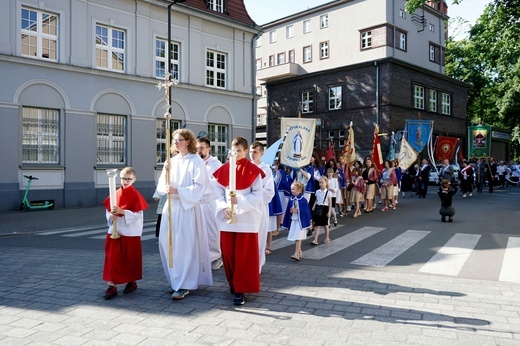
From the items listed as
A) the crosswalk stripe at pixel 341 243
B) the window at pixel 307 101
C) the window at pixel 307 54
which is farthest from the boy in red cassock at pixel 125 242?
the window at pixel 307 54

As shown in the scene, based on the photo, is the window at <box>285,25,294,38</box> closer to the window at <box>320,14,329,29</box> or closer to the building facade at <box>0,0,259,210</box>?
the window at <box>320,14,329,29</box>

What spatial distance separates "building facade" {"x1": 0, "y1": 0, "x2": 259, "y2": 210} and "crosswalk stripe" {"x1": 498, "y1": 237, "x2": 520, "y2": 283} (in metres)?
12.5

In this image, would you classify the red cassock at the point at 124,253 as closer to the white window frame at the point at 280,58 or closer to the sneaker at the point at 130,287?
the sneaker at the point at 130,287

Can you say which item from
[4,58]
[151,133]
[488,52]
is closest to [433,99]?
[488,52]

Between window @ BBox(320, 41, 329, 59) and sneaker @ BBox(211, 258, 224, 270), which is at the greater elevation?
window @ BBox(320, 41, 329, 59)

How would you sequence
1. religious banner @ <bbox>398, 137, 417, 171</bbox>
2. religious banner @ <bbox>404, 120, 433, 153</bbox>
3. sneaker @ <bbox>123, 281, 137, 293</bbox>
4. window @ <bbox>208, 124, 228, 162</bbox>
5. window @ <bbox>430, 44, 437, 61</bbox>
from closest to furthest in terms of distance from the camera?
sneaker @ <bbox>123, 281, 137, 293</bbox> < religious banner @ <bbox>398, 137, 417, 171</bbox> < religious banner @ <bbox>404, 120, 433, 153</bbox> < window @ <bbox>208, 124, 228, 162</bbox> < window @ <bbox>430, 44, 437, 61</bbox>

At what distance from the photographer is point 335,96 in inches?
1342

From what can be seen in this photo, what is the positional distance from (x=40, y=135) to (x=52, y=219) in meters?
4.56

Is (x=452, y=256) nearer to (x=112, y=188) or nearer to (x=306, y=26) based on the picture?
(x=112, y=188)

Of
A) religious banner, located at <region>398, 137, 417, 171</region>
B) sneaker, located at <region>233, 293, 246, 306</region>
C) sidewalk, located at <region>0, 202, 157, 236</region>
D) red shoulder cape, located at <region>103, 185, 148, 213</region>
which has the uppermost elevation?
religious banner, located at <region>398, 137, 417, 171</region>

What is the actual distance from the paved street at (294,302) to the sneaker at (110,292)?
0.09 meters

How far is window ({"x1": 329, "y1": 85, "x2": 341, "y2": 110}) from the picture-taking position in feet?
111

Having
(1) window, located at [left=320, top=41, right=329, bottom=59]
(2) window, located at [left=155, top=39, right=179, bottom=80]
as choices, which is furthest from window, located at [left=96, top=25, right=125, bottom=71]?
(1) window, located at [left=320, top=41, right=329, bottom=59]

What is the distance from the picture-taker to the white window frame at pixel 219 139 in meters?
24.4
